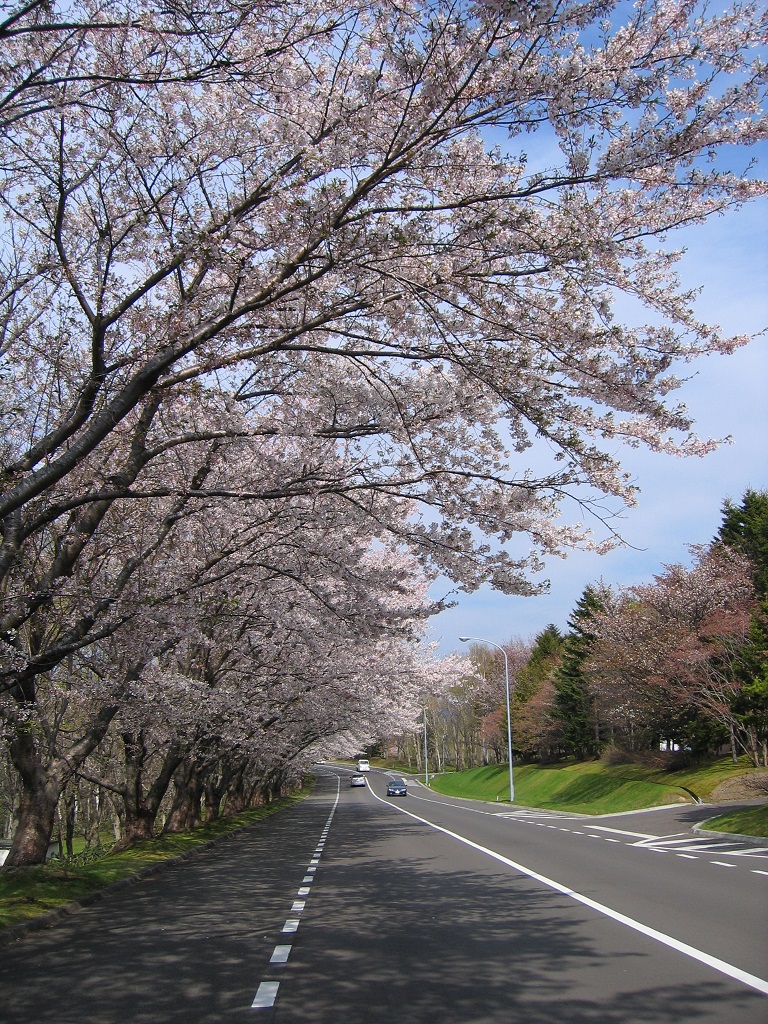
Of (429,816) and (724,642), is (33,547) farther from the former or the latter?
(724,642)

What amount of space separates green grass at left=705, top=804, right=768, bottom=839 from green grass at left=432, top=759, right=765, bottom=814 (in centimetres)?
1011

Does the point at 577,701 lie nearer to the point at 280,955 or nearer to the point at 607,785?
the point at 607,785

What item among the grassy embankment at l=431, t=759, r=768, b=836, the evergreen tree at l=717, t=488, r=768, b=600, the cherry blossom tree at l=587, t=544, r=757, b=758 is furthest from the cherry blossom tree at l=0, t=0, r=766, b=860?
the evergreen tree at l=717, t=488, r=768, b=600

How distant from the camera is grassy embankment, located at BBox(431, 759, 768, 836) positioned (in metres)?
33.1

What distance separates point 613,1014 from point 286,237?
21.3 ft

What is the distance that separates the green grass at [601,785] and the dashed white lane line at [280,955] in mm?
29075

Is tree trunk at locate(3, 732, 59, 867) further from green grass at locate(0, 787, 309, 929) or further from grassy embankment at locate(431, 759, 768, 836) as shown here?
grassy embankment at locate(431, 759, 768, 836)

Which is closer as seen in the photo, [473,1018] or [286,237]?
[473,1018]

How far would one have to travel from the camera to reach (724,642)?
115 feet

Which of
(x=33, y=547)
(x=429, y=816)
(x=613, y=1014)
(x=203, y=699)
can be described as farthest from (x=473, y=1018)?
(x=429, y=816)

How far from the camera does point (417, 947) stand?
25.7 feet

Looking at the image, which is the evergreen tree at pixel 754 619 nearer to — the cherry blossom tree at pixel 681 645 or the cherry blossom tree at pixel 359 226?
the cherry blossom tree at pixel 681 645

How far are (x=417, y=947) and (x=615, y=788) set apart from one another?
37.4 m

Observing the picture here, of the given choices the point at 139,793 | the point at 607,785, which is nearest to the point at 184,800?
the point at 139,793
